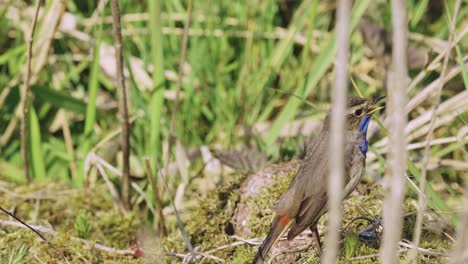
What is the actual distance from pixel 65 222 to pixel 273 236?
153cm

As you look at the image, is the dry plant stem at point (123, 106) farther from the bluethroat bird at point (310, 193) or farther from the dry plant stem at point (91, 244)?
the bluethroat bird at point (310, 193)

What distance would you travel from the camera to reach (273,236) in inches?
123

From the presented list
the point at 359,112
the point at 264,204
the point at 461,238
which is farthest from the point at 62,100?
the point at 461,238

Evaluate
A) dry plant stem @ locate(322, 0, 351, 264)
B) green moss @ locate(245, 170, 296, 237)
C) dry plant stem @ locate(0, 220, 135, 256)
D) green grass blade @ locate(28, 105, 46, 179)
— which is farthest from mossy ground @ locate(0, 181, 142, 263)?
dry plant stem @ locate(322, 0, 351, 264)

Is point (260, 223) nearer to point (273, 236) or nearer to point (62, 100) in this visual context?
point (273, 236)

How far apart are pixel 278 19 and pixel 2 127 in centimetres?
204

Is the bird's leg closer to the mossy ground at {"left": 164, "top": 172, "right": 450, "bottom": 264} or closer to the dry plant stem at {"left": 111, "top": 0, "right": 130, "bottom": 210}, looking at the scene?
the mossy ground at {"left": 164, "top": 172, "right": 450, "bottom": 264}

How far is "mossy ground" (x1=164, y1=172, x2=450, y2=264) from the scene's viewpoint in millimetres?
3309

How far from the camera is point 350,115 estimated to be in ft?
11.5

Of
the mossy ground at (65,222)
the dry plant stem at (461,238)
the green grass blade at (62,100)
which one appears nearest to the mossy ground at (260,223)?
the mossy ground at (65,222)

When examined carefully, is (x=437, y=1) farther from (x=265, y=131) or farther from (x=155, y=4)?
(x=155, y=4)

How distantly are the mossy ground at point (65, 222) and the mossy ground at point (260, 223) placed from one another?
0.34 meters

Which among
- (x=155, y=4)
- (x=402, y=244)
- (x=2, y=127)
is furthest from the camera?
(x=2, y=127)

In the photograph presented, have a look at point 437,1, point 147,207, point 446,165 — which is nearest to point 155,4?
Result: point 147,207
